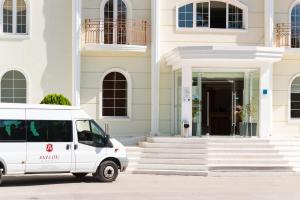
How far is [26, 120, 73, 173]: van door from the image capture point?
1722 cm

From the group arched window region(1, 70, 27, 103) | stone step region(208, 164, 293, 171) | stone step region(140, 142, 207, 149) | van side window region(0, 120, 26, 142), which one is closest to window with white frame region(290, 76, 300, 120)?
stone step region(208, 164, 293, 171)

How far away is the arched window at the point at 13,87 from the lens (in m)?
24.5

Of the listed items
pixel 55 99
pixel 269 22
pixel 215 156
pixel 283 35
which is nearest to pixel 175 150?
pixel 215 156

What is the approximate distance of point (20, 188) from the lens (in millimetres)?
16500

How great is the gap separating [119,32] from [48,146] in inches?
337

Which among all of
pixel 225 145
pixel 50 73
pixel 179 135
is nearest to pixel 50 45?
pixel 50 73

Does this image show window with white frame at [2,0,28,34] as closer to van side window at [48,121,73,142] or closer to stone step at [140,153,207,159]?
stone step at [140,153,207,159]

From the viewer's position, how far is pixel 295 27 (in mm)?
25547

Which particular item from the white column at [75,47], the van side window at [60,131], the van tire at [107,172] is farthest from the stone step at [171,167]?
the white column at [75,47]

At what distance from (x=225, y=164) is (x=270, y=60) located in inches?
186

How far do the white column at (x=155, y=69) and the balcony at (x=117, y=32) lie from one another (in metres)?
0.33

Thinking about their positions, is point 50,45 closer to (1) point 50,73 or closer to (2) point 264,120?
(1) point 50,73

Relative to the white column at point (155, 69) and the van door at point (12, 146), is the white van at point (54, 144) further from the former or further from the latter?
the white column at point (155, 69)

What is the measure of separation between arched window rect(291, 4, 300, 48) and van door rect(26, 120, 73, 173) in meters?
11.8
